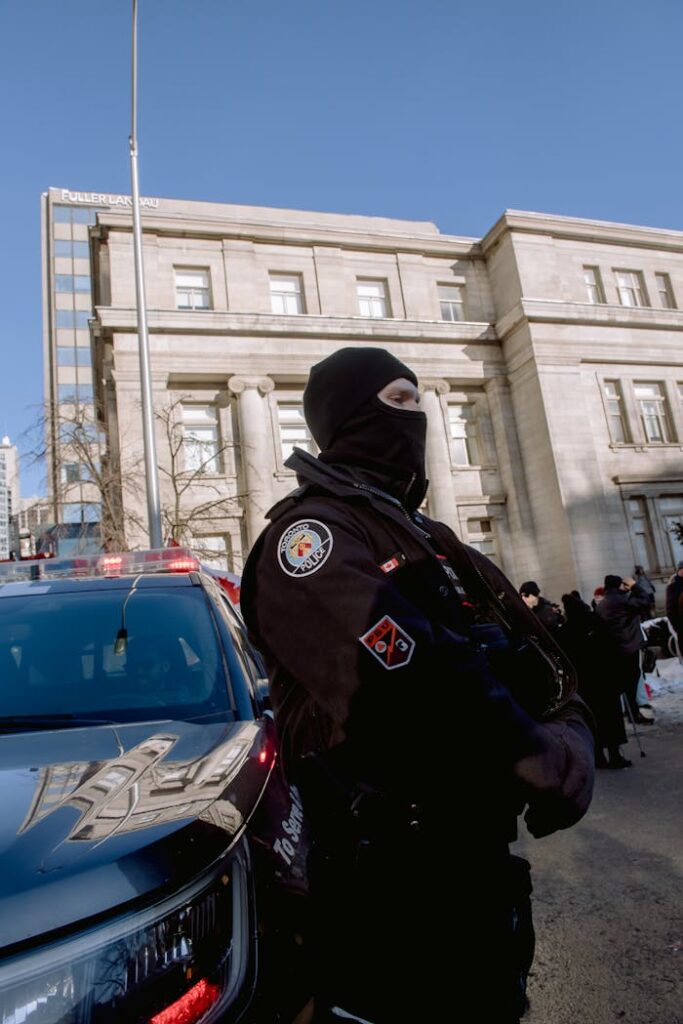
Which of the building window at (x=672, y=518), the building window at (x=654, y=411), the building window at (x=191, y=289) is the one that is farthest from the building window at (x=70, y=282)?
the building window at (x=672, y=518)

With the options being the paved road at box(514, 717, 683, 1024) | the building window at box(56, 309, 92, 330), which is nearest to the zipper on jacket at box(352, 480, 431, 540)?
the paved road at box(514, 717, 683, 1024)

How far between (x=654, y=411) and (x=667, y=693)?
59.5 ft

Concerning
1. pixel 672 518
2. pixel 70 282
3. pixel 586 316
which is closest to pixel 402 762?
pixel 672 518

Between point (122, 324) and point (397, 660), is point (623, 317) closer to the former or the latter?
point (122, 324)

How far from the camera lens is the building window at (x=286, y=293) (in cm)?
2373

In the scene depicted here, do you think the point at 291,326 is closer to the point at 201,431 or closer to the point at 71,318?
the point at 201,431

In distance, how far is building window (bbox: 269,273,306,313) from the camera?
2373 centimetres

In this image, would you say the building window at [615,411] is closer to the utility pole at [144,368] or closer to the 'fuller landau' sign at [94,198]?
the utility pole at [144,368]

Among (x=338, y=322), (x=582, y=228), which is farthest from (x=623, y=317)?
(x=338, y=322)

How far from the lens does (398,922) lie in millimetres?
1299

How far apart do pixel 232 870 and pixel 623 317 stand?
1103 inches

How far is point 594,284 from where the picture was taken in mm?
26500

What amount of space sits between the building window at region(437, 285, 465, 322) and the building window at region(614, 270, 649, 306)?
22.5 feet

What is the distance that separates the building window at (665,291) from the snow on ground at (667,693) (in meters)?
19.5
